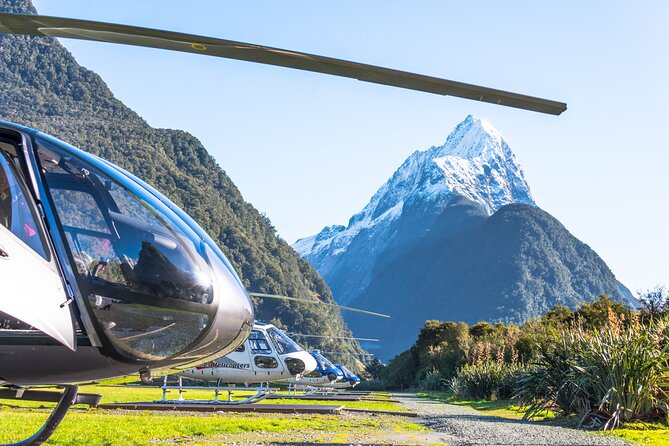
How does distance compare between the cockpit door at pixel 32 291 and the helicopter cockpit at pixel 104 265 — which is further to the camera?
the helicopter cockpit at pixel 104 265

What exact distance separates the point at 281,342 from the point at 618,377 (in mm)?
10880

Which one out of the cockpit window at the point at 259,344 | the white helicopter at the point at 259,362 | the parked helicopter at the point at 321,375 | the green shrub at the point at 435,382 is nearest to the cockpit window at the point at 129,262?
the white helicopter at the point at 259,362

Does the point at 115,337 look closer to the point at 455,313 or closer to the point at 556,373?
the point at 556,373

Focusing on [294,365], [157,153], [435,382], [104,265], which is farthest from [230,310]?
[157,153]

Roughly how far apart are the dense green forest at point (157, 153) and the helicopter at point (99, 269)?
2836 inches

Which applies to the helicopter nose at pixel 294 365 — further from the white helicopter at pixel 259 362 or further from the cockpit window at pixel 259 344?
the cockpit window at pixel 259 344

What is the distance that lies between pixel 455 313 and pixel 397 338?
21.3 meters

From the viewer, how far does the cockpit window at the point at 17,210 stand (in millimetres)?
4020

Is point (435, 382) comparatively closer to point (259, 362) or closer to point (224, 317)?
point (259, 362)

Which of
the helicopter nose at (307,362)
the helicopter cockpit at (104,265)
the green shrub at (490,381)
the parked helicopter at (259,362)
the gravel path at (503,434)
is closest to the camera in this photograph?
the helicopter cockpit at (104,265)

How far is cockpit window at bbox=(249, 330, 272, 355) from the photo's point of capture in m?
18.5

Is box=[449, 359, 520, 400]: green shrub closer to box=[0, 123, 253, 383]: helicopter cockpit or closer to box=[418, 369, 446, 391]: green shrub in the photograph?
box=[418, 369, 446, 391]: green shrub

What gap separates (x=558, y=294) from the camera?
545ft

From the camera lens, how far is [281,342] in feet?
62.1
